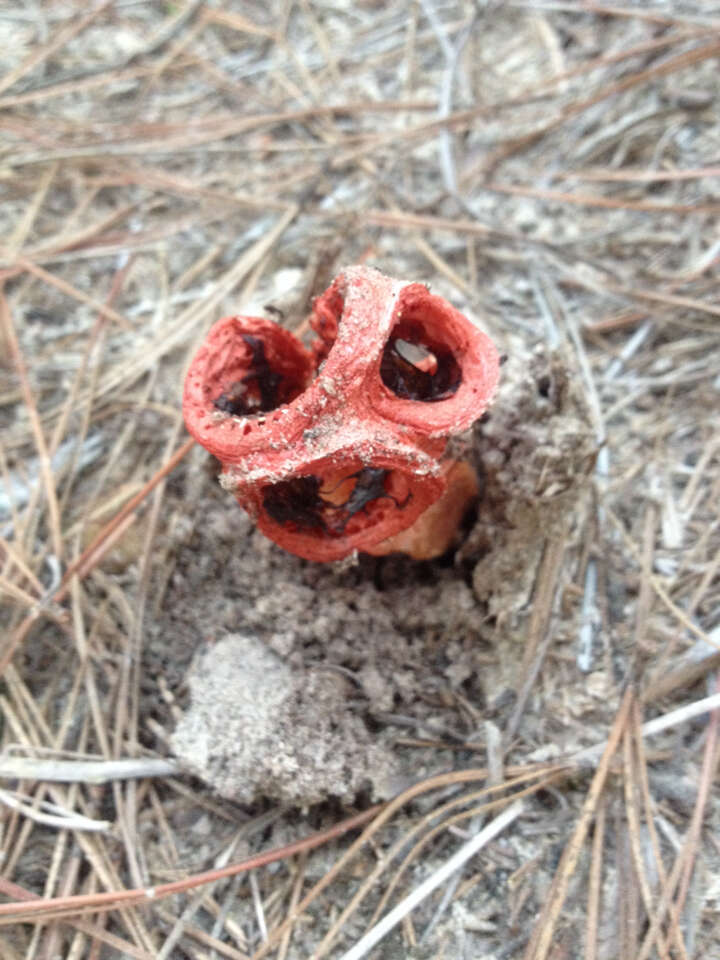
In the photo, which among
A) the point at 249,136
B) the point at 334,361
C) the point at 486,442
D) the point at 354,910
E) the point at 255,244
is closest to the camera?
Answer: the point at 334,361

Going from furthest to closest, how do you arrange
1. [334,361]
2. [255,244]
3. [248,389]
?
[255,244] < [248,389] < [334,361]

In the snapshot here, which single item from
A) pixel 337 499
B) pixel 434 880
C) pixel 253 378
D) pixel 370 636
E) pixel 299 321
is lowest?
pixel 434 880

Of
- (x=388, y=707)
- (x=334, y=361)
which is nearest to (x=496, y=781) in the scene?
(x=388, y=707)

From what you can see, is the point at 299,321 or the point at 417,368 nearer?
the point at 417,368

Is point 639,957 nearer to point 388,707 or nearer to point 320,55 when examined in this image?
point 388,707

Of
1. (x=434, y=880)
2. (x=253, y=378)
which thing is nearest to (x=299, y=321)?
(x=253, y=378)

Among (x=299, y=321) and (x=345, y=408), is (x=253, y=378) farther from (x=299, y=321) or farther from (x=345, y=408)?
(x=299, y=321)

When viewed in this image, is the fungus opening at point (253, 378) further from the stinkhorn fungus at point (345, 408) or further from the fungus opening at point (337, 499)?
the fungus opening at point (337, 499)
